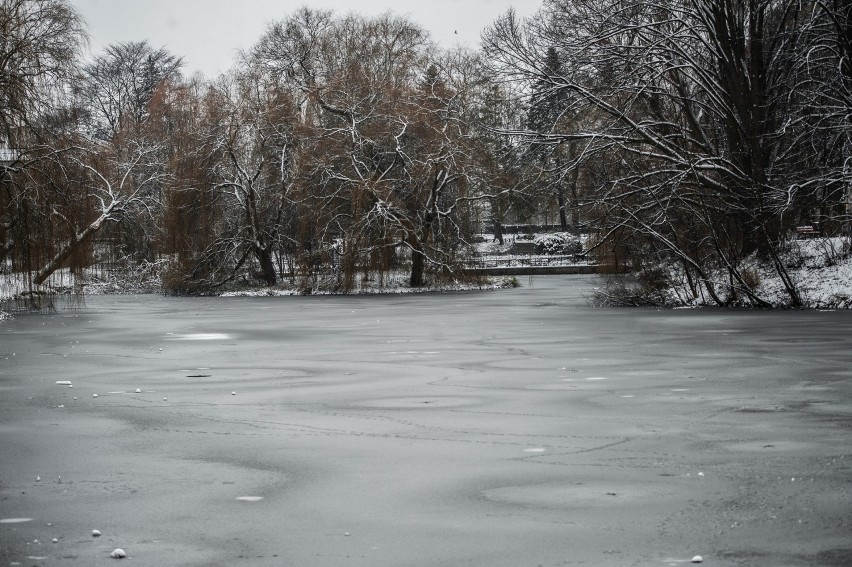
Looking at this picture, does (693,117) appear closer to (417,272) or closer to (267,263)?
(417,272)

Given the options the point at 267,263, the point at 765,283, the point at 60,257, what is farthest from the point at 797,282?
the point at 267,263

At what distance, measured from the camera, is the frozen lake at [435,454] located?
5.91m

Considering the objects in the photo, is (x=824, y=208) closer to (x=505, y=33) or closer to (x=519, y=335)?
(x=505, y=33)

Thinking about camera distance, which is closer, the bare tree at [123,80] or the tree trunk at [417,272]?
the tree trunk at [417,272]

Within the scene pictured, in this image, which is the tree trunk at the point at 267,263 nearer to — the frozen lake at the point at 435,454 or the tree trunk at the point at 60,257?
the tree trunk at the point at 60,257

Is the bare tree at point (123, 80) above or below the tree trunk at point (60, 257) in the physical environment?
above

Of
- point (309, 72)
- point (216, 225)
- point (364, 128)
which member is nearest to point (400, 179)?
point (364, 128)

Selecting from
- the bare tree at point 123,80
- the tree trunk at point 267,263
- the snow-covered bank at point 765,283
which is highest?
the bare tree at point 123,80

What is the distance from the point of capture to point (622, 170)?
30781mm

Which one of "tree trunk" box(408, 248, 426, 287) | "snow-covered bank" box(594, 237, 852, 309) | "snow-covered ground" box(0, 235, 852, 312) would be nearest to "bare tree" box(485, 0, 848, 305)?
"snow-covered bank" box(594, 237, 852, 309)

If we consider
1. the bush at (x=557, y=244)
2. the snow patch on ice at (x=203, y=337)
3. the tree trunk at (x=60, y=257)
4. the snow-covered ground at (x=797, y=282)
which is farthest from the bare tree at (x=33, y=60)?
the bush at (x=557, y=244)

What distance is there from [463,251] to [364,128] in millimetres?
6415

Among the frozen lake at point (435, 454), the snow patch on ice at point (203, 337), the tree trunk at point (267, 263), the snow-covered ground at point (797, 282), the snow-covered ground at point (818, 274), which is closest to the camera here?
the frozen lake at point (435, 454)

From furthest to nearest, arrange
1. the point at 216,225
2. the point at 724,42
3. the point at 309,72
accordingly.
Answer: the point at 309,72
the point at 216,225
the point at 724,42
